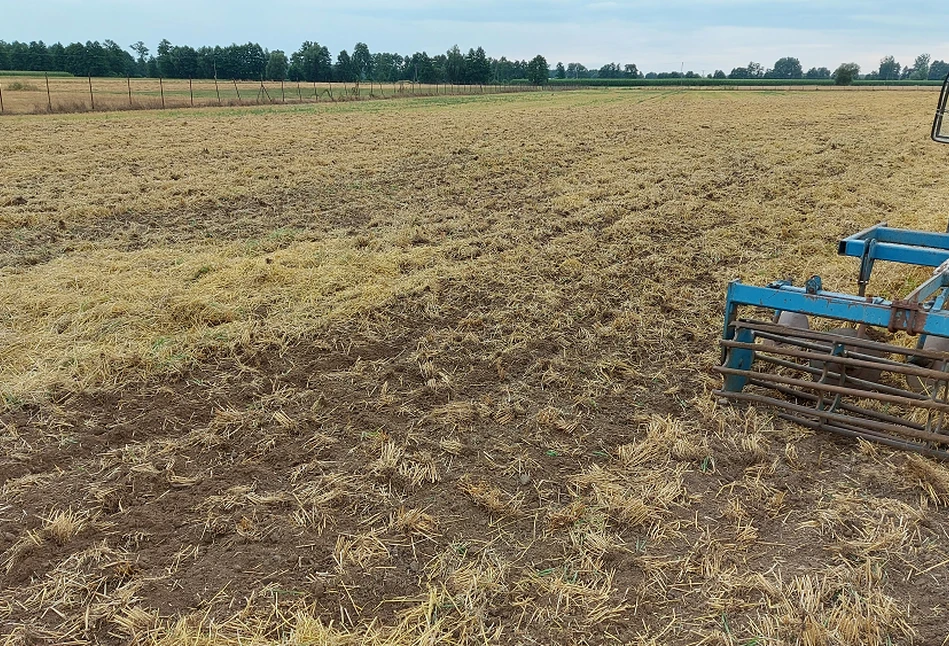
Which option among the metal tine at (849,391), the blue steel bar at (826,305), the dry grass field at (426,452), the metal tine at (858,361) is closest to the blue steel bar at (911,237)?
the dry grass field at (426,452)

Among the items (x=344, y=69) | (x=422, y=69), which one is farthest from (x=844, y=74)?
(x=344, y=69)

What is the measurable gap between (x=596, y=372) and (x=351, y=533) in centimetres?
264

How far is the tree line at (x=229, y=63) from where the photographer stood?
82.8 metres

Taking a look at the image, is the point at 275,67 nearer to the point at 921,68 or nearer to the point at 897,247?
the point at 897,247

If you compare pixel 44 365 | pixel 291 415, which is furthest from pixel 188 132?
pixel 291 415

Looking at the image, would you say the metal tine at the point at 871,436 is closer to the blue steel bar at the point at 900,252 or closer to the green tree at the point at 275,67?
the blue steel bar at the point at 900,252

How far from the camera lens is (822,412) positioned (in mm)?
4281

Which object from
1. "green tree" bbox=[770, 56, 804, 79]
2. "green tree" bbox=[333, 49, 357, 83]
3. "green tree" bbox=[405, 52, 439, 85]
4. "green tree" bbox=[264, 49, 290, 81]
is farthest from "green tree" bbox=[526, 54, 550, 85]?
"green tree" bbox=[770, 56, 804, 79]

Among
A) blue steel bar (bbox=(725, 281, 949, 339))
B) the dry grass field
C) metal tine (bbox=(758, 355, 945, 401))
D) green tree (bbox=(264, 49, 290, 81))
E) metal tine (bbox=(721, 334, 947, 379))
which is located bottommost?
the dry grass field

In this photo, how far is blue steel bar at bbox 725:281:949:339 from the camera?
377 centimetres

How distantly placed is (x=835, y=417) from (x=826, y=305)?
2.57ft

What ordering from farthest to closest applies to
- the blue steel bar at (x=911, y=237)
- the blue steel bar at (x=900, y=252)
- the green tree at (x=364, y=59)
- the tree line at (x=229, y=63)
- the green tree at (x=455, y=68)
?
1. the green tree at (x=364, y=59)
2. the green tree at (x=455, y=68)
3. the tree line at (x=229, y=63)
4. the blue steel bar at (x=911, y=237)
5. the blue steel bar at (x=900, y=252)

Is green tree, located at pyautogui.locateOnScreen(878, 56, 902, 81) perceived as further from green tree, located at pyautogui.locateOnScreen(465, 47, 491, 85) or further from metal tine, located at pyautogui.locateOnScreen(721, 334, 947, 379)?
metal tine, located at pyautogui.locateOnScreen(721, 334, 947, 379)

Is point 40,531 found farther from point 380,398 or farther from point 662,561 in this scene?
point 662,561
